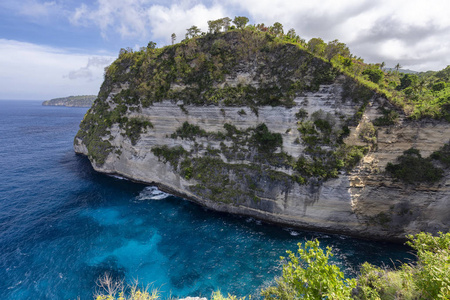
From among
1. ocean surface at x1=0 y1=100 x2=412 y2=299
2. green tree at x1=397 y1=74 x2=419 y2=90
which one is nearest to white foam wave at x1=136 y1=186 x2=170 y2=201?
ocean surface at x1=0 y1=100 x2=412 y2=299

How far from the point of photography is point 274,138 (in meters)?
27.5

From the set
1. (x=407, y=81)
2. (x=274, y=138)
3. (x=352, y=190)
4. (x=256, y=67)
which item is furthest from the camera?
(x=407, y=81)

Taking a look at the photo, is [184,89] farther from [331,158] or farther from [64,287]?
[64,287]

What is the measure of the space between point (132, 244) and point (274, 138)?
2354 centimetres

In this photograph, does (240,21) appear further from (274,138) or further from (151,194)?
(151,194)

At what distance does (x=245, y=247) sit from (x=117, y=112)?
34291 millimetres

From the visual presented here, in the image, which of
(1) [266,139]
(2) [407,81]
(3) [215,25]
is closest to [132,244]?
(1) [266,139]

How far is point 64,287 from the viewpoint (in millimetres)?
19188

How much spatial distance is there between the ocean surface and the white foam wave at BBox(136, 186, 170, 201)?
0.58 ft

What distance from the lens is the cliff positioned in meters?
23.8

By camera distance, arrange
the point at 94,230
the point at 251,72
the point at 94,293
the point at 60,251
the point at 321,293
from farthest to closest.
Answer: the point at 251,72 < the point at 94,230 < the point at 60,251 < the point at 94,293 < the point at 321,293

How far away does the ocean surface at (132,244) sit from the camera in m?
19.9

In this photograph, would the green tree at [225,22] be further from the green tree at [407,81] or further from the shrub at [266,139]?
the green tree at [407,81]

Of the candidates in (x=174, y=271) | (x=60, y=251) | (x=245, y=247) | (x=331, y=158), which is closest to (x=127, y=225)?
(x=60, y=251)
